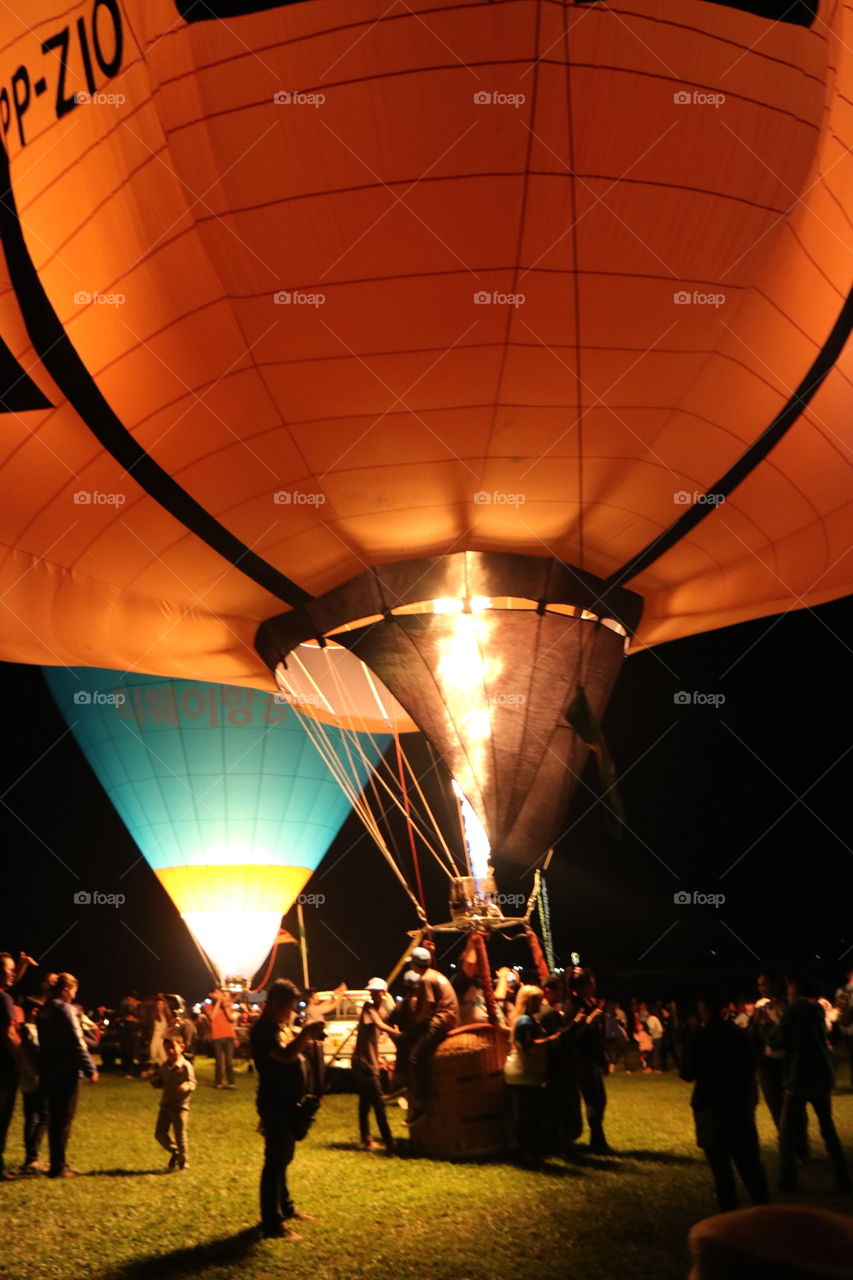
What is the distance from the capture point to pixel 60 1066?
20.9 ft

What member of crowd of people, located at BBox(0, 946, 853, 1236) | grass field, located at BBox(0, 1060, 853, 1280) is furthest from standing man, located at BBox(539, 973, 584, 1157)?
grass field, located at BBox(0, 1060, 853, 1280)

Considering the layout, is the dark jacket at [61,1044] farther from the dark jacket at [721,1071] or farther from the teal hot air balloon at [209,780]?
the teal hot air balloon at [209,780]

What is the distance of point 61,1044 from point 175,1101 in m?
0.73

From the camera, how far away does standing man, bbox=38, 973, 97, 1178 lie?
6.34 metres

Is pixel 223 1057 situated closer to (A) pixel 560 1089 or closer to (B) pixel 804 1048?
(A) pixel 560 1089

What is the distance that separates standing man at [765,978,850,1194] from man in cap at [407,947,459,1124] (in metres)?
1.83

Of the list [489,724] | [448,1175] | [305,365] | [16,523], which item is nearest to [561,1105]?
[448,1175]

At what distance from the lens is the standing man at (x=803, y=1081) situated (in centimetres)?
579

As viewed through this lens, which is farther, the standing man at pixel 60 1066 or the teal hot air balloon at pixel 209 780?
the teal hot air balloon at pixel 209 780

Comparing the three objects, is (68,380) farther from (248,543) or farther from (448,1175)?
(448,1175)

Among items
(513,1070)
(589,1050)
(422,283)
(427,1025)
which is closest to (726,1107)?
(513,1070)

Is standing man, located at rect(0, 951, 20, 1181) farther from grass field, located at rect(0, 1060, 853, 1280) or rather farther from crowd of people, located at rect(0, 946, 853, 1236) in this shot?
grass field, located at rect(0, 1060, 853, 1280)

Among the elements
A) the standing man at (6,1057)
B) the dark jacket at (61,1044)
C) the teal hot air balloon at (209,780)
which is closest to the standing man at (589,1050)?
the dark jacket at (61,1044)

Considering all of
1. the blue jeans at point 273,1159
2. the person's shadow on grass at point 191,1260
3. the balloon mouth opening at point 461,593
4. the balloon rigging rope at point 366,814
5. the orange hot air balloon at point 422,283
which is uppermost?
the orange hot air balloon at point 422,283
